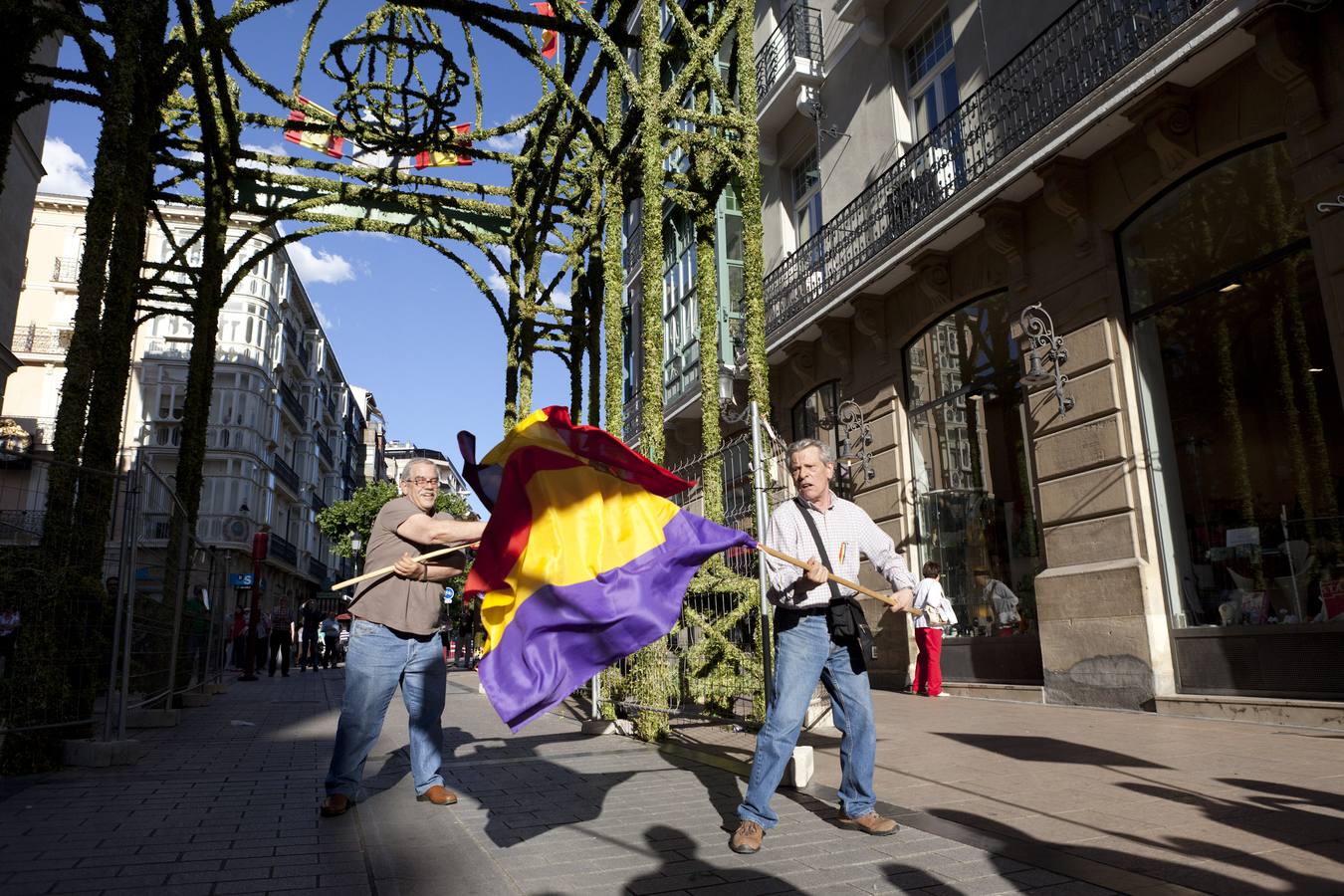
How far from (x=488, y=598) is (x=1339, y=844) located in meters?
3.98

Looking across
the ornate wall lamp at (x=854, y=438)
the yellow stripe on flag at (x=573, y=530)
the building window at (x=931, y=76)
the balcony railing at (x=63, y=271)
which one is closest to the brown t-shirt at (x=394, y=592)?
the yellow stripe on flag at (x=573, y=530)

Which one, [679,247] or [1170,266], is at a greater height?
[679,247]

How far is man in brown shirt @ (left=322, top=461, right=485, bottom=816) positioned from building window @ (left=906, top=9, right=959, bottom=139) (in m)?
11.4

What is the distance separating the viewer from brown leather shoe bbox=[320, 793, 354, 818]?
16.1 ft

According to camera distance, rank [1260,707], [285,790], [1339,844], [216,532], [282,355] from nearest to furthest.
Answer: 1. [1339,844]
2. [285,790]
3. [1260,707]
4. [216,532]
5. [282,355]

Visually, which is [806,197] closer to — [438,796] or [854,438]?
[854,438]

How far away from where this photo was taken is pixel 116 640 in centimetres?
718

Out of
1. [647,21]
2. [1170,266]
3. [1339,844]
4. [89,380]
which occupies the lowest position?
[1339,844]

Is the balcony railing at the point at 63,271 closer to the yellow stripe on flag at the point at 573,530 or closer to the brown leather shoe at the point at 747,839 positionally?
the yellow stripe on flag at the point at 573,530

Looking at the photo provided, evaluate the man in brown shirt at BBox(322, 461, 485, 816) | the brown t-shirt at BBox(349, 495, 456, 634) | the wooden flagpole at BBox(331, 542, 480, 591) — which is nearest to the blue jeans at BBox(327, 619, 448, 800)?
the man in brown shirt at BBox(322, 461, 485, 816)

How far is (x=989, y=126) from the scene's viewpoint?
39.2 ft

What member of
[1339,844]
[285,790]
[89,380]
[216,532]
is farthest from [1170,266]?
[216,532]

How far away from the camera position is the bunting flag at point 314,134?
43.5 ft

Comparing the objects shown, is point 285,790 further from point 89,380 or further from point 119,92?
point 119,92
